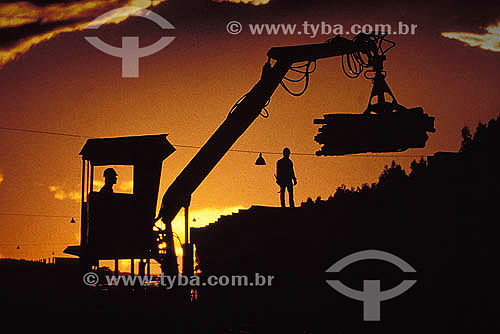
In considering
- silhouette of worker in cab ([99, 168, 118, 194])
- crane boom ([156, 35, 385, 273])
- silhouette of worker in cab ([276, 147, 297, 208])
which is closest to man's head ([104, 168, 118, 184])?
silhouette of worker in cab ([99, 168, 118, 194])

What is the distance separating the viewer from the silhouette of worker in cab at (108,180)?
1648cm

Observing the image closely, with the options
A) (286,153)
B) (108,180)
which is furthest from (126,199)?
(286,153)

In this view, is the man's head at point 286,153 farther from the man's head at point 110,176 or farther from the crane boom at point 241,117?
the man's head at point 110,176

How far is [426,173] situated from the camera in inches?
507

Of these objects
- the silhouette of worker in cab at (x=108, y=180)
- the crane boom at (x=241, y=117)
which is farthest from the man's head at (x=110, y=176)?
the crane boom at (x=241, y=117)

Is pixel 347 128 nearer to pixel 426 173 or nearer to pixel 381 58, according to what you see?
pixel 426 173

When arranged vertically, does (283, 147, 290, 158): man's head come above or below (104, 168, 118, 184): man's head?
above

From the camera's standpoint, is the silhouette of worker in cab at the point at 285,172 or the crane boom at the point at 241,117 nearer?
the crane boom at the point at 241,117

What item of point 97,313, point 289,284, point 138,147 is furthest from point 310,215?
point 97,313

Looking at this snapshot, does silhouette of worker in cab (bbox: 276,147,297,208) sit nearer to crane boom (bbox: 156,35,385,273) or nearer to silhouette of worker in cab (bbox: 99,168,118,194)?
crane boom (bbox: 156,35,385,273)

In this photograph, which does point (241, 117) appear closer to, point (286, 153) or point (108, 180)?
point (286, 153)

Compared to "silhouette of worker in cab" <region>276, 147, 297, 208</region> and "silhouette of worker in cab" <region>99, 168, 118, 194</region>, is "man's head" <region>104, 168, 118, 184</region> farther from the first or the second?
"silhouette of worker in cab" <region>276, 147, 297, 208</region>

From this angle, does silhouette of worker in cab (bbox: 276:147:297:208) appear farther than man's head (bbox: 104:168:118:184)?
Yes

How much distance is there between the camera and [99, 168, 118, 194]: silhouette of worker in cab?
649 inches
